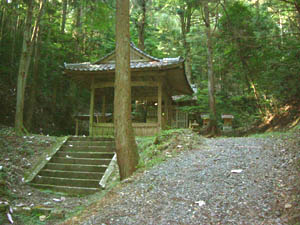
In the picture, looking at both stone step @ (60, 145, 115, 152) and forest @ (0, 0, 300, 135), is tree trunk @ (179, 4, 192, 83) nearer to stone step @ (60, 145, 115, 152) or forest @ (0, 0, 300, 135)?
forest @ (0, 0, 300, 135)

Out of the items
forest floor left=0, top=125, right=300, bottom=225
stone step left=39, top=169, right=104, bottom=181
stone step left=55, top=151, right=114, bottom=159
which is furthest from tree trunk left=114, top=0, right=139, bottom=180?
stone step left=55, top=151, right=114, bottom=159

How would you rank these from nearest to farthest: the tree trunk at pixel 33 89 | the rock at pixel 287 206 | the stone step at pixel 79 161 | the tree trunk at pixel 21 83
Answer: the rock at pixel 287 206
the stone step at pixel 79 161
the tree trunk at pixel 21 83
the tree trunk at pixel 33 89

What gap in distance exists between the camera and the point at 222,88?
22.0 m

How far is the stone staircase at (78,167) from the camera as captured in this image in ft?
21.7

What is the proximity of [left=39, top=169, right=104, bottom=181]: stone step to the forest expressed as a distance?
14.5 ft

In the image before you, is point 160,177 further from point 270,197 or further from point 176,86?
point 176,86

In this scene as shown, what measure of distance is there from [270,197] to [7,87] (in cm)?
1414

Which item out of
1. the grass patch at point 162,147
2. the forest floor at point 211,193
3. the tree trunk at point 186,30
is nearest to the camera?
the forest floor at point 211,193

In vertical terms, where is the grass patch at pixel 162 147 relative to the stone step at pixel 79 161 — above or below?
above

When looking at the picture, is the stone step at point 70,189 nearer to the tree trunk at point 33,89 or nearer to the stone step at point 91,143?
the stone step at point 91,143

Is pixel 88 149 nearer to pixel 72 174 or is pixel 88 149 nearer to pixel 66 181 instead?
pixel 72 174

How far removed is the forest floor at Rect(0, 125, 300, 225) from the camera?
3248 millimetres

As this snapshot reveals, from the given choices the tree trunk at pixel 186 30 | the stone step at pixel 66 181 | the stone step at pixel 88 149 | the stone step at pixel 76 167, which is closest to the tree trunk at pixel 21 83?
the stone step at pixel 88 149

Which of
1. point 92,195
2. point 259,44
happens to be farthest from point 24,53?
point 259,44
